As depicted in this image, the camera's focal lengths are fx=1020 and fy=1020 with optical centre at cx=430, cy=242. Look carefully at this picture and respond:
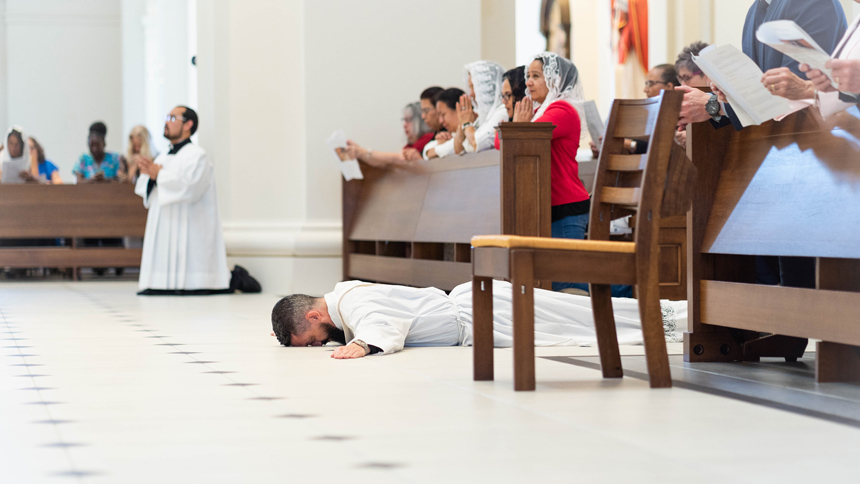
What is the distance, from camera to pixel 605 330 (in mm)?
3279

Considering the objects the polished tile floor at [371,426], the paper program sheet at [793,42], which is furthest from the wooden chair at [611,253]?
the paper program sheet at [793,42]

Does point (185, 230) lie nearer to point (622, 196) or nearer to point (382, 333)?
point (382, 333)

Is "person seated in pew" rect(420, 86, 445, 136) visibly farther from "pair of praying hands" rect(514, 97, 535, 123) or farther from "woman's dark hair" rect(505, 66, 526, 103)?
"pair of praying hands" rect(514, 97, 535, 123)

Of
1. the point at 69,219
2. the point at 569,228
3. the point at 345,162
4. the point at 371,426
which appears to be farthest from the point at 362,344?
the point at 69,219

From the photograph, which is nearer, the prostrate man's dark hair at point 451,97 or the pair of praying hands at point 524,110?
the pair of praying hands at point 524,110

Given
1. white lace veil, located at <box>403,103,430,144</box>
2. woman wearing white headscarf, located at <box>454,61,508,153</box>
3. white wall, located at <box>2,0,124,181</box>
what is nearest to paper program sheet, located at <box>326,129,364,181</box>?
white lace veil, located at <box>403,103,430,144</box>

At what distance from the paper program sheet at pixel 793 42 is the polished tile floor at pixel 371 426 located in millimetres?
977

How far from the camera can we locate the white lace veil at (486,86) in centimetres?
623

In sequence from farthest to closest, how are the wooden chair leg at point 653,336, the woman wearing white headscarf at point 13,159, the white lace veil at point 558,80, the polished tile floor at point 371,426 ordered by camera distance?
the woman wearing white headscarf at point 13,159 < the white lace veil at point 558,80 < the wooden chair leg at point 653,336 < the polished tile floor at point 371,426

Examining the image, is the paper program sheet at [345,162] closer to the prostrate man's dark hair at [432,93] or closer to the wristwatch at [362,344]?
the prostrate man's dark hair at [432,93]

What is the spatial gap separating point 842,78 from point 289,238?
6.01 m

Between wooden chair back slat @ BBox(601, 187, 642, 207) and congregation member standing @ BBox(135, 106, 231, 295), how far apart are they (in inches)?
219

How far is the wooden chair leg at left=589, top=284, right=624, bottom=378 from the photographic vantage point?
3273 mm

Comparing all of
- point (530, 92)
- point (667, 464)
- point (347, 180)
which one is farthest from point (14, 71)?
point (667, 464)
